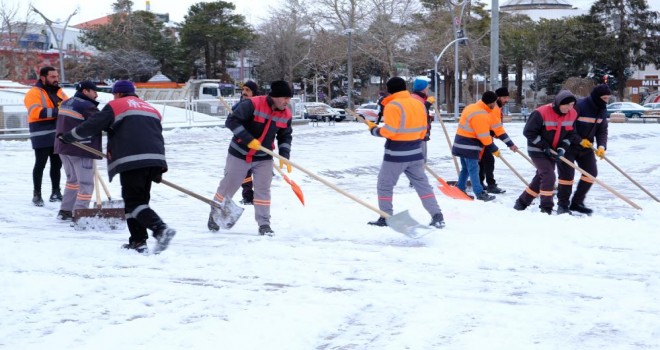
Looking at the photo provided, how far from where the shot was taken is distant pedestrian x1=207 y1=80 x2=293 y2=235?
673 centimetres

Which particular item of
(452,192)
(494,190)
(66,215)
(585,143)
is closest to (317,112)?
(494,190)

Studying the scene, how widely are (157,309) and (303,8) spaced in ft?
161

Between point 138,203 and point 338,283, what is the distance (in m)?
1.85

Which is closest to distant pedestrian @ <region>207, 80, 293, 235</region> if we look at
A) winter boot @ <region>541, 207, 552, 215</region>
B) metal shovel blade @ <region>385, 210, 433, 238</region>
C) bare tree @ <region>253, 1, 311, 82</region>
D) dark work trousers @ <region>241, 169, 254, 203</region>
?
metal shovel blade @ <region>385, 210, 433, 238</region>

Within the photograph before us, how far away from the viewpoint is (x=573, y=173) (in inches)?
337

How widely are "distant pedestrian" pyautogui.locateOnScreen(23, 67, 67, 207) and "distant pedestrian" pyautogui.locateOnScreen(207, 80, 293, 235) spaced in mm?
2408

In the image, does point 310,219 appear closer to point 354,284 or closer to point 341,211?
point 341,211

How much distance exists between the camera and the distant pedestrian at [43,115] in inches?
324

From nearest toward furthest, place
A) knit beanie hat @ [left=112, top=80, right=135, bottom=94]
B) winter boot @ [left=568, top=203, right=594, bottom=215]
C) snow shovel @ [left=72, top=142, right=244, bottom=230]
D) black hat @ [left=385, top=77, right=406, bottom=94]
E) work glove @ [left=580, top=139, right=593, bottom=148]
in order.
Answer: knit beanie hat @ [left=112, top=80, right=135, bottom=94]
snow shovel @ [left=72, top=142, right=244, bottom=230]
black hat @ [left=385, top=77, right=406, bottom=94]
work glove @ [left=580, top=139, right=593, bottom=148]
winter boot @ [left=568, top=203, right=594, bottom=215]

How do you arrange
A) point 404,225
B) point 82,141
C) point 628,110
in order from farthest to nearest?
1. point 628,110
2. point 82,141
3. point 404,225

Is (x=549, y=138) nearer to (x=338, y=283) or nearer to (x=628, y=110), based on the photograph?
(x=338, y=283)

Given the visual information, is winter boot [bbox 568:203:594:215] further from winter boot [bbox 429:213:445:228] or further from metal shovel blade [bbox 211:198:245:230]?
metal shovel blade [bbox 211:198:245:230]

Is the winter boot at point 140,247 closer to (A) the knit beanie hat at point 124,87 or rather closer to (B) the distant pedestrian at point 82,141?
(A) the knit beanie hat at point 124,87

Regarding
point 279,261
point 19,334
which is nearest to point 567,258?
point 279,261
